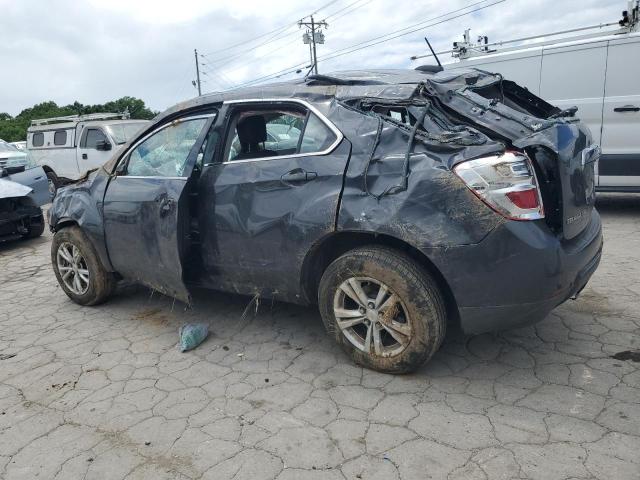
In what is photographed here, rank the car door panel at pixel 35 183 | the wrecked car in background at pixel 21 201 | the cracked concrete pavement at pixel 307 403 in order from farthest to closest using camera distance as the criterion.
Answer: the car door panel at pixel 35 183
the wrecked car in background at pixel 21 201
the cracked concrete pavement at pixel 307 403

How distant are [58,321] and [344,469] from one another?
10.2 feet

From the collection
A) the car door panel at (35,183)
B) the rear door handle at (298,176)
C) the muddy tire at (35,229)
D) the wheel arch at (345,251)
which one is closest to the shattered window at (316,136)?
the rear door handle at (298,176)

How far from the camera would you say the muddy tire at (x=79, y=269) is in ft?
14.4

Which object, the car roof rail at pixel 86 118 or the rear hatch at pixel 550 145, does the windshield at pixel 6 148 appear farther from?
the rear hatch at pixel 550 145

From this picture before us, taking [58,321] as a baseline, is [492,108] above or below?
above

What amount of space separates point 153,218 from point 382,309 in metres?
1.78

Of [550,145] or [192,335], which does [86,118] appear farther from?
[550,145]

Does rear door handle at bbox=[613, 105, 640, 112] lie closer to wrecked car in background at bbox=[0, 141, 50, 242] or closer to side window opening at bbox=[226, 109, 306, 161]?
side window opening at bbox=[226, 109, 306, 161]

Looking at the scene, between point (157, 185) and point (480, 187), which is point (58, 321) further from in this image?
point (480, 187)

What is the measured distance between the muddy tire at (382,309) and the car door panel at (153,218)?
112 centimetres

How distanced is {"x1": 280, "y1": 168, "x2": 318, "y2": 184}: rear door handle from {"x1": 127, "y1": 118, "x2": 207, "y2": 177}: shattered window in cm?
86

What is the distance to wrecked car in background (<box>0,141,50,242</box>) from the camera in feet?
23.8

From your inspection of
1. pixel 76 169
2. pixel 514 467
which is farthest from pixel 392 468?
pixel 76 169

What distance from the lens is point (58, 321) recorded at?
435 centimetres
